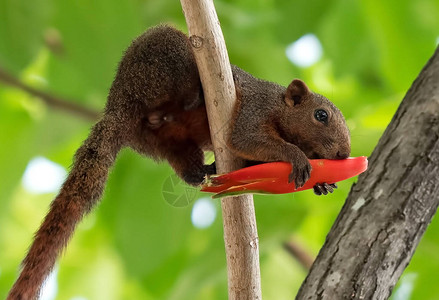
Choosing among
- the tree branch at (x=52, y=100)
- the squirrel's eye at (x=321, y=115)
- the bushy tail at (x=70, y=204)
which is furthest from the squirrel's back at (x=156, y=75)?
the tree branch at (x=52, y=100)

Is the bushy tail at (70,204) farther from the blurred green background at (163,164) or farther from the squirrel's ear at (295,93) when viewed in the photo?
the squirrel's ear at (295,93)

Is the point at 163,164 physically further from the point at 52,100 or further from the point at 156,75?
the point at 52,100

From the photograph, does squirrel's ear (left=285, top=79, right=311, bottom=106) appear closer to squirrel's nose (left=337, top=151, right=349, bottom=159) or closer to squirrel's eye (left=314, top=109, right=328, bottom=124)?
squirrel's eye (left=314, top=109, right=328, bottom=124)

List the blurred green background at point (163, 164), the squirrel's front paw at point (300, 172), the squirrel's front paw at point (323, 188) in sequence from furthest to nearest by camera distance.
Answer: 1. the blurred green background at point (163, 164)
2. the squirrel's front paw at point (323, 188)
3. the squirrel's front paw at point (300, 172)

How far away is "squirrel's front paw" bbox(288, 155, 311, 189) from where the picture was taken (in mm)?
2246

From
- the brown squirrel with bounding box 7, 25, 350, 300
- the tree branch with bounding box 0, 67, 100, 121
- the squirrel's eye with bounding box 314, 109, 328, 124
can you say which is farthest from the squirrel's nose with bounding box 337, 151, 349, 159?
the tree branch with bounding box 0, 67, 100, 121

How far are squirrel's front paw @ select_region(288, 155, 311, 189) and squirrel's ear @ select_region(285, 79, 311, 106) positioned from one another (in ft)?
1.44

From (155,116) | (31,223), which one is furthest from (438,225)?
(31,223)

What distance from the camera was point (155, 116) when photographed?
105 inches

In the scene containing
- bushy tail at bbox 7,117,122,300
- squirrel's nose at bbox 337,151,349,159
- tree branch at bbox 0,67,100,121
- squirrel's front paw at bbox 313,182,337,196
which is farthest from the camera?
tree branch at bbox 0,67,100,121

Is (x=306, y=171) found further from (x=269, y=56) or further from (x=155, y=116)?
(x=269, y=56)

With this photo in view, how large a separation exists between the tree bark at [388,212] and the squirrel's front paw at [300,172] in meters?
0.44

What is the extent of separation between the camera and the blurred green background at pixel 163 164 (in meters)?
3.28

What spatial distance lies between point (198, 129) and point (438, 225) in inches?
48.8
